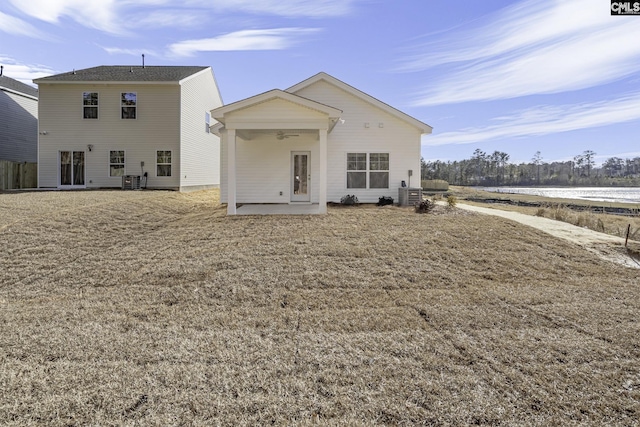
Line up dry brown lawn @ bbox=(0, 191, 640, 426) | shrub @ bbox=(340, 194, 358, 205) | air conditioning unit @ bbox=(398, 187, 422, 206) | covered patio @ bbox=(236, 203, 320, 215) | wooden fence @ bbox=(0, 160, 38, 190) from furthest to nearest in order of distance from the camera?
wooden fence @ bbox=(0, 160, 38, 190), shrub @ bbox=(340, 194, 358, 205), air conditioning unit @ bbox=(398, 187, 422, 206), covered patio @ bbox=(236, 203, 320, 215), dry brown lawn @ bbox=(0, 191, 640, 426)

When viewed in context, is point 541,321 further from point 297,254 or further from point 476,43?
point 476,43

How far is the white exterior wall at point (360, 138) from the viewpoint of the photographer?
14.8 meters

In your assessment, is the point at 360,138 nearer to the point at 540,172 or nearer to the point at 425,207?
the point at 425,207

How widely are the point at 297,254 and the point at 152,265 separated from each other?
275 centimetres

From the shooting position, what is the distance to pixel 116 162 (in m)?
19.0

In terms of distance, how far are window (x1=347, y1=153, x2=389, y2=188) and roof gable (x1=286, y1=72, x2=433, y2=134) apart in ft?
5.23

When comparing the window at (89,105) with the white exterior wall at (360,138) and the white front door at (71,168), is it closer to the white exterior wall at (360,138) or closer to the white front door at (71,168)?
the white front door at (71,168)

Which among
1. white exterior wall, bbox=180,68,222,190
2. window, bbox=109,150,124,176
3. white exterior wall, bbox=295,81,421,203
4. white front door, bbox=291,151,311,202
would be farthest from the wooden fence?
white exterior wall, bbox=295,81,421,203

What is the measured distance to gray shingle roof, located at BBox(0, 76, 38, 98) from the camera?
22061mm

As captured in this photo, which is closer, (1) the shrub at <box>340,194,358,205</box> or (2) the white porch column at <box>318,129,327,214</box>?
(2) the white porch column at <box>318,129,327,214</box>

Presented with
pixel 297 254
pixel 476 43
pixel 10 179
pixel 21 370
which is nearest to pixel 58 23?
pixel 10 179

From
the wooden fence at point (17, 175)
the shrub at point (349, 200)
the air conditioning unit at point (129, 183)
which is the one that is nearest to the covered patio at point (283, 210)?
the shrub at point (349, 200)

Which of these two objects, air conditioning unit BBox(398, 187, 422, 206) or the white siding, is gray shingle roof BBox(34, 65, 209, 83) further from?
air conditioning unit BBox(398, 187, 422, 206)

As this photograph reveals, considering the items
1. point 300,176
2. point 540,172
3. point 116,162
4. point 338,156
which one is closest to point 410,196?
point 338,156
